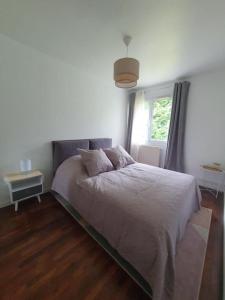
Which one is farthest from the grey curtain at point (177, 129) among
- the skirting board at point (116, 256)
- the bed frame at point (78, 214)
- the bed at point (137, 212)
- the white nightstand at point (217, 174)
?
the skirting board at point (116, 256)

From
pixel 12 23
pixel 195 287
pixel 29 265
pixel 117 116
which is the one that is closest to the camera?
pixel 195 287

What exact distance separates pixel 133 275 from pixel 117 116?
3.42 m

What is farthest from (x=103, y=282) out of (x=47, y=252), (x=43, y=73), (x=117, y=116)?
(x=117, y=116)

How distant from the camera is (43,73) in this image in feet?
7.99

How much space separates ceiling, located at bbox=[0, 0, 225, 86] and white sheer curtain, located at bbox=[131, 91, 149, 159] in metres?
1.40

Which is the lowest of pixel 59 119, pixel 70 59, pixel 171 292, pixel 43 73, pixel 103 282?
pixel 103 282

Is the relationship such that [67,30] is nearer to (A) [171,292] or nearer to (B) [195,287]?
(A) [171,292]

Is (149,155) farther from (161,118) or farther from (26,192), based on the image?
(26,192)

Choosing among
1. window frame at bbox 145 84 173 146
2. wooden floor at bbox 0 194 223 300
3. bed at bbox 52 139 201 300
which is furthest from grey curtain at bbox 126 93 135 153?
wooden floor at bbox 0 194 223 300

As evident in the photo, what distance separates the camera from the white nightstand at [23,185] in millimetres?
2086

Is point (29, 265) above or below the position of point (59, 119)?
below

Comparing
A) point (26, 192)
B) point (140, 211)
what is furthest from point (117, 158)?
point (26, 192)

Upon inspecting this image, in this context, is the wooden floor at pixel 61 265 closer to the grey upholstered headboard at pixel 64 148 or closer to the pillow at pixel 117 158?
the grey upholstered headboard at pixel 64 148

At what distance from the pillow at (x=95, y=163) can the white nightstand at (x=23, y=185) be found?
0.80 metres
